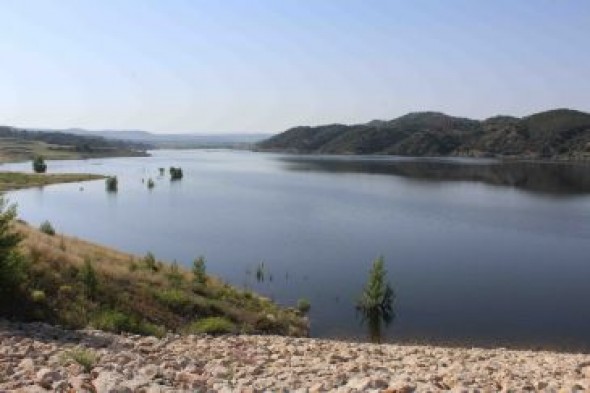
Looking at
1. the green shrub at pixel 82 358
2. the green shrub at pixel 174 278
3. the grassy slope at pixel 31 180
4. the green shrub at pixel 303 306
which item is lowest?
the grassy slope at pixel 31 180

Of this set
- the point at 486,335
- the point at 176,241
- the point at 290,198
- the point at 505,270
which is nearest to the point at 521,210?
the point at 290,198

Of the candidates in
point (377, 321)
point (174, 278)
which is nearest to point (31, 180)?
point (377, 321)

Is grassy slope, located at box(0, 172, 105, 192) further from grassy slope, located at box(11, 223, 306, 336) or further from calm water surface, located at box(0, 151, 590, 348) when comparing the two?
grassy slope, located at box(11, 223, 306, 336)

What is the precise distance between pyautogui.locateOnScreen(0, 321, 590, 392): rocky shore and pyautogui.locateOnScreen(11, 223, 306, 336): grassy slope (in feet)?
7.53

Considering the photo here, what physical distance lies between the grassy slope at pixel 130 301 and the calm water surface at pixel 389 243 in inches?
310

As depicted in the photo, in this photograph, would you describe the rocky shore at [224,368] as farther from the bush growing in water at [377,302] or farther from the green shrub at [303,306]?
the green shrub at [303,306]

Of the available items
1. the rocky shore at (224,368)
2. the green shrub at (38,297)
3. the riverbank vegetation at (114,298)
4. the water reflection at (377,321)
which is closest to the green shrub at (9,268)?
the riverbank vegetation at (114,298)

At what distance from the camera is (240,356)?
19.4 meters

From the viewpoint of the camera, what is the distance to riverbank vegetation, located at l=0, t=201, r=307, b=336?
21.9 meters

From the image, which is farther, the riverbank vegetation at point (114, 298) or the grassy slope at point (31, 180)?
the grassy slope at point (31, 180)

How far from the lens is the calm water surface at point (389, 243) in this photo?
1853 inches

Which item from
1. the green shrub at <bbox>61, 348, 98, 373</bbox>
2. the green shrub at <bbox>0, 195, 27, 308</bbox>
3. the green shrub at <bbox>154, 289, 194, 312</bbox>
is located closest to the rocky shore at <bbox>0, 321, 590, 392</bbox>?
the green shrub at <bbox>61, 348, 98, 373</bbox>

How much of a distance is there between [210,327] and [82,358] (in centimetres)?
1307

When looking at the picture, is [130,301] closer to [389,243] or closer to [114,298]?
[114,298]
